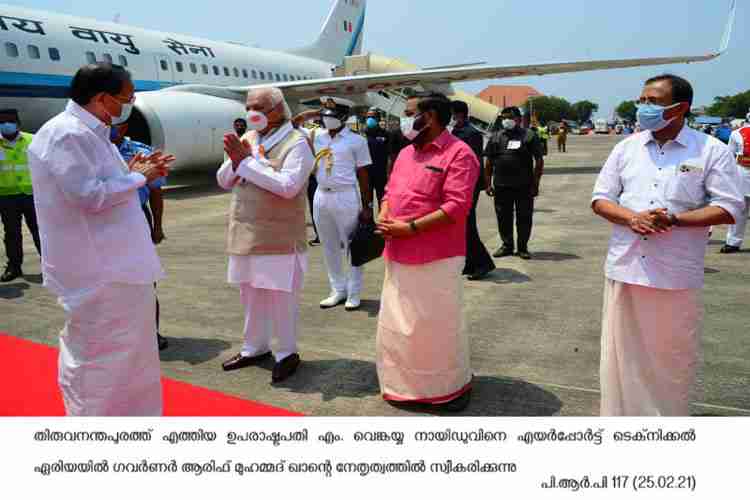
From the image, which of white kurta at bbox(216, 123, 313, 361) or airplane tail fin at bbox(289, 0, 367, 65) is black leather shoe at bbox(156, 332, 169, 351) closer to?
white kurta at bbox(216, 123, 313, 361)

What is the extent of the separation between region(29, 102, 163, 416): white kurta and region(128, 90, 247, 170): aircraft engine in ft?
33.5

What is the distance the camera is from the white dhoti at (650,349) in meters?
2.57

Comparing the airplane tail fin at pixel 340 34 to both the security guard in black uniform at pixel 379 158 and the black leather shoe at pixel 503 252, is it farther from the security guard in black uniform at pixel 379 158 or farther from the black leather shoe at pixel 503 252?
the black leather shoe at pixel 503 252

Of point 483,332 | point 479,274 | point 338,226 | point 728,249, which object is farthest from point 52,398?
point 728,249

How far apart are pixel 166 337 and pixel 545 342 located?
2.82m

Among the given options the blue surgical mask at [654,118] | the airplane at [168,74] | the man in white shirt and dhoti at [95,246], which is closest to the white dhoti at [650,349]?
the blue surgical mask at [654,118]

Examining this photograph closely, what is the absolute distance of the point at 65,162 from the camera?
7.38 feet

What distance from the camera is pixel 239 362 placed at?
3.89 m

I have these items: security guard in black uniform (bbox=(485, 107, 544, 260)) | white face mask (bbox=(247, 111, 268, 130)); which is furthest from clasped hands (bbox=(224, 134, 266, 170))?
security guard in black uniform (bbox=(485, 107, 544, 260))

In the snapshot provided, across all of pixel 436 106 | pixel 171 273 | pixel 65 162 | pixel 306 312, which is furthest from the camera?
pixel 171 273

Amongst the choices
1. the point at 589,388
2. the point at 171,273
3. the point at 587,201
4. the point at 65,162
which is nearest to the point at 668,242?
the point at 589,388

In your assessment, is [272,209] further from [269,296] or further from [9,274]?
[9,274]

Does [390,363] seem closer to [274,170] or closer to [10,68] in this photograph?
[274,170]

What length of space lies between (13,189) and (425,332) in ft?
17.7
